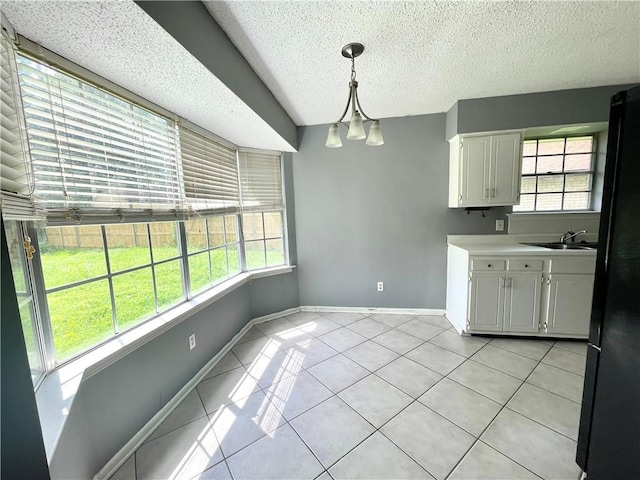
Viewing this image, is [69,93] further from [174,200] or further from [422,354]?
[422,354]

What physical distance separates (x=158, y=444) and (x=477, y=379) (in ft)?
7.46

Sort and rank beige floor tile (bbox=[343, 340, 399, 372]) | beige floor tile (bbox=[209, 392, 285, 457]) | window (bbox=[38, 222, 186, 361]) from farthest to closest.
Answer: beige floor tile (bbox=[343, 340, 399, 372]) → beige floor tile (bbox=[209, 392, 285, 457]) → window (bbox=[38, 222, 186, 361])

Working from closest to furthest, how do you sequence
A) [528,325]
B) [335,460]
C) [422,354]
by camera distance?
[335,460], [422,354], [528,325]

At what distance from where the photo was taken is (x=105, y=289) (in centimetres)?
138

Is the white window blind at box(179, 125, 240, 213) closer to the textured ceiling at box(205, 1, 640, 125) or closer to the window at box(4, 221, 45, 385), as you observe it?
the textured ceiling at box(205, 1, 640, 125)

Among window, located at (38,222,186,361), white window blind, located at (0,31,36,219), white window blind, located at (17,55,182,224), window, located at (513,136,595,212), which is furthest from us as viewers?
window, located at (513,136,595,212)

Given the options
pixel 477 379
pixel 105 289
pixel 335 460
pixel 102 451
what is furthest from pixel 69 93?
pixel 477 379

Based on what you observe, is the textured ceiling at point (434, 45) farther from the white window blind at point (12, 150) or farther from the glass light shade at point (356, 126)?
the white window blind at point (12, 150)

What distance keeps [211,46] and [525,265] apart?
3.12 metres

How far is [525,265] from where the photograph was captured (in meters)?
2.35

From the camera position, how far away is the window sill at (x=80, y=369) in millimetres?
949

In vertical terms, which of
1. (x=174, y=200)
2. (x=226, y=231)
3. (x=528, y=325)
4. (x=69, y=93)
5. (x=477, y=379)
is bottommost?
(x=477, y=379)

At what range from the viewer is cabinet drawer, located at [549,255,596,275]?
2244mm

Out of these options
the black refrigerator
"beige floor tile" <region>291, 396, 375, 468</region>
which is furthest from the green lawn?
the black refrigerator
